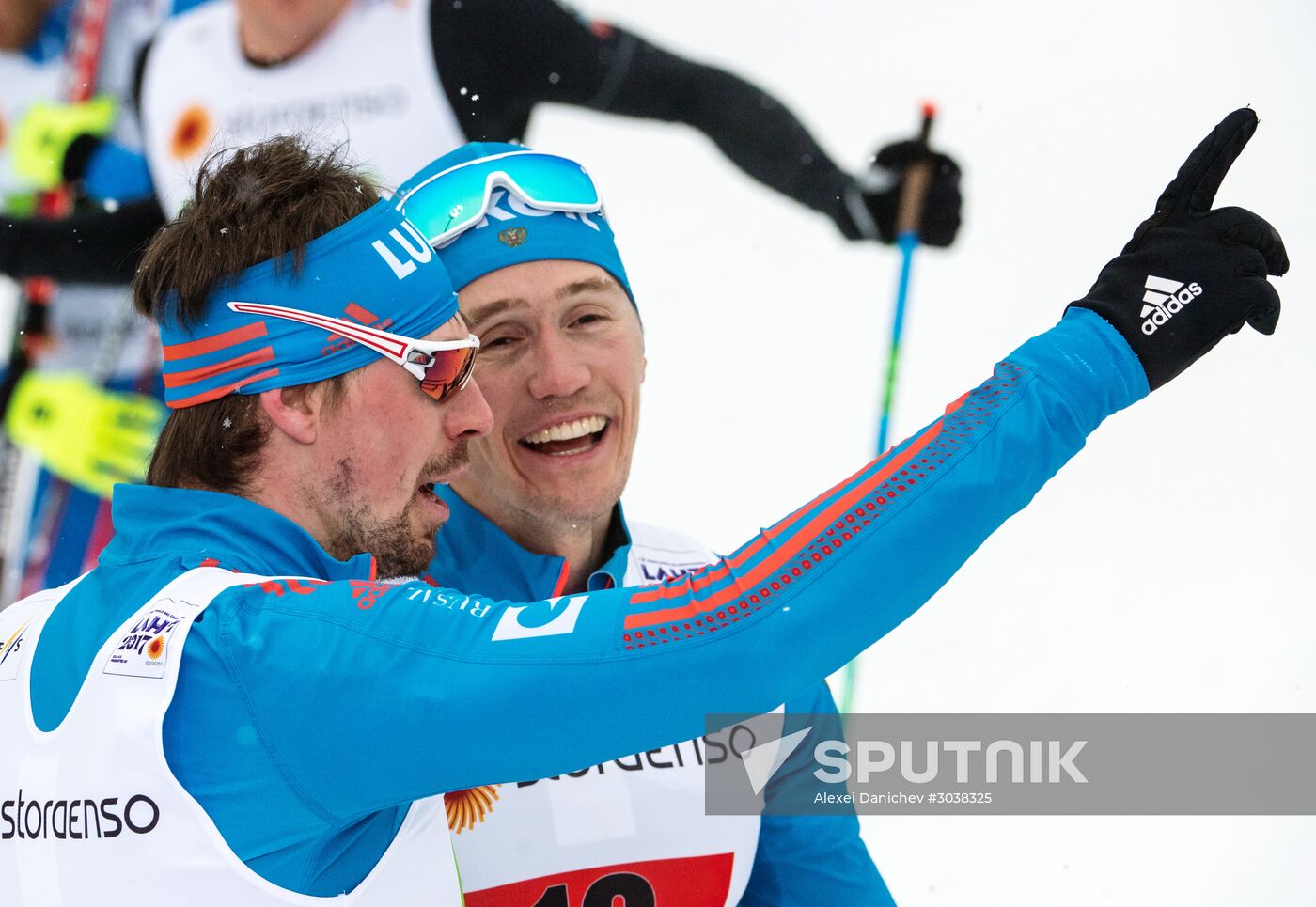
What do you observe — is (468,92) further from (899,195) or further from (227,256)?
(227,256)

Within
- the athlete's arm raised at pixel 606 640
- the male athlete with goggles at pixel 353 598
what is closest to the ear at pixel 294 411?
the male athlete with goggles at pixel 353 598

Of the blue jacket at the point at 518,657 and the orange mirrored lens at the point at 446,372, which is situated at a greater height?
the orange mirrored lens at the point at 446,372

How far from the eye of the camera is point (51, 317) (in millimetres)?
4469

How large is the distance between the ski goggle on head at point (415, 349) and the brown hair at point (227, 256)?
60mm

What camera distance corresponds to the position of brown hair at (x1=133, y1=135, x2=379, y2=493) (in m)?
1.64

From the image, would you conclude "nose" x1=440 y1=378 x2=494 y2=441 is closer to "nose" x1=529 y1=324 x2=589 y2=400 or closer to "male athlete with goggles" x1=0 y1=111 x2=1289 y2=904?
"male athlete with goggles" x1=0 y1=111 x2=1289 y2=904

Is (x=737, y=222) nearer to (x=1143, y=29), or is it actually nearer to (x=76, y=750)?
(x=1143, y=29)

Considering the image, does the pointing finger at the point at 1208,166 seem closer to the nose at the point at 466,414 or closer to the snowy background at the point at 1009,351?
the nose at the point at 466,414

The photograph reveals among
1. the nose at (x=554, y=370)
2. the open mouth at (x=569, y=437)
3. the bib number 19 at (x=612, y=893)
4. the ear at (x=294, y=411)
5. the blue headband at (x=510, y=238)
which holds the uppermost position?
the blue headband at (x=510, y=238)

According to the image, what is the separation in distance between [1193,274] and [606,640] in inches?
31.5

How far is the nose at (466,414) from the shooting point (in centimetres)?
179

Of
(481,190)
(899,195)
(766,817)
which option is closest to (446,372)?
(481,190)

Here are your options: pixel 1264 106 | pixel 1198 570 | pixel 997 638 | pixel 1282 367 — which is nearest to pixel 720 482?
pixel 997 638

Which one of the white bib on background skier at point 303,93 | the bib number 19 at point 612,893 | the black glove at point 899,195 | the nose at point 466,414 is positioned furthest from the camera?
the white bib on background skier at point 303,93
